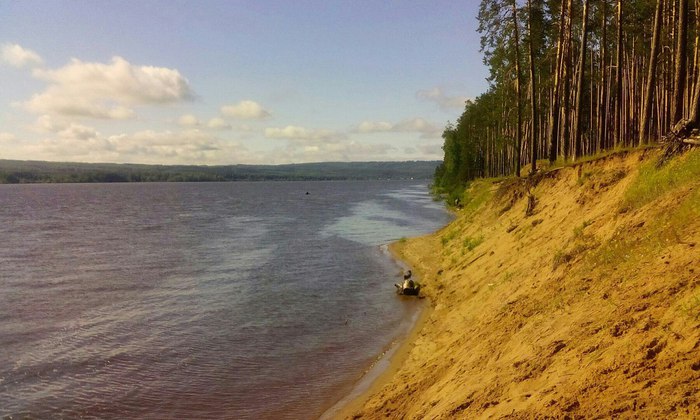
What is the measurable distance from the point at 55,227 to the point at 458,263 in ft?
209

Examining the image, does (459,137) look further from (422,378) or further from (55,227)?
(422,378)

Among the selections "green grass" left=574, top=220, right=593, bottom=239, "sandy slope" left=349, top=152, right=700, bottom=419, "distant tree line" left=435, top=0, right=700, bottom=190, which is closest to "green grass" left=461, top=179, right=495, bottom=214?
"distant tree line" left=435, top=0, right=700, bottom=190

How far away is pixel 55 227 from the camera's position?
2758 inches

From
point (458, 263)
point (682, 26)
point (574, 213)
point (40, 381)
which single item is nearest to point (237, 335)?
point (40, 381)

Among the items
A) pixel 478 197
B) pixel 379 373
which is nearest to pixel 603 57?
pixel 478 197

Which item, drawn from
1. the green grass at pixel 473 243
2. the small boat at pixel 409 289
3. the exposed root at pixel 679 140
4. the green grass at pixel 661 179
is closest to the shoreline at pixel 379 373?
the small boat at pixel 409 289

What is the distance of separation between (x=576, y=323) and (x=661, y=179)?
24.0ft

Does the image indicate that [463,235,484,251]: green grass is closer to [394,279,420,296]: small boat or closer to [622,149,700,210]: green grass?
[394,279,420,296]: small boat

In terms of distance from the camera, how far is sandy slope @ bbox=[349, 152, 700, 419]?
7316mm

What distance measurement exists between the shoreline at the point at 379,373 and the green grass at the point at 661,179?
894 centimetres

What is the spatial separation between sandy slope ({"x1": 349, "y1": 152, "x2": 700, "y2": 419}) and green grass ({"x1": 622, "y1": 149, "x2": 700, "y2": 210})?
1.95 feet

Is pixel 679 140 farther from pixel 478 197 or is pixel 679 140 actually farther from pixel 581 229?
pixel 478 197

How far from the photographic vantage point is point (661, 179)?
1497 centimetres

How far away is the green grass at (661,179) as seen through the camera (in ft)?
45.5
